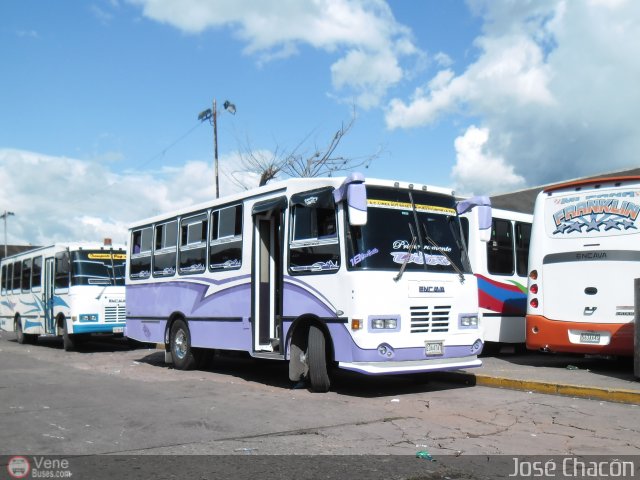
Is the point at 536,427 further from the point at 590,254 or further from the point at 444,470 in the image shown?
the point at 590,254

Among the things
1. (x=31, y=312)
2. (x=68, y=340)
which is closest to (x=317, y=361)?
(x=68, y=340)

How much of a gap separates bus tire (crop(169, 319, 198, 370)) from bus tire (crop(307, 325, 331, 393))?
13.0ft

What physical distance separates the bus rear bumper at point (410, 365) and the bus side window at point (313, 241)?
4.46 feet

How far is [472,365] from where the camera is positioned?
955 cm

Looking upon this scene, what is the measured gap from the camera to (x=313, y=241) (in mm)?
9523

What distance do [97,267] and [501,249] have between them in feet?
35.8

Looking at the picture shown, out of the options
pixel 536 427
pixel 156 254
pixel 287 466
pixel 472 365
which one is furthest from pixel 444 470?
pixel 156 254

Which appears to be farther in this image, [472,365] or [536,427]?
[472,365]

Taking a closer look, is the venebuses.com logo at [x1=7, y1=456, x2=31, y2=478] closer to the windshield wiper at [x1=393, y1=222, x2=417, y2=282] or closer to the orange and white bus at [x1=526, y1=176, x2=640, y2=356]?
the windshield wiper at [x1=393, y1=222, x2=417, y2=282]

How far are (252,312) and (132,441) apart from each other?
14.2 feet

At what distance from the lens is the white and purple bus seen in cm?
875

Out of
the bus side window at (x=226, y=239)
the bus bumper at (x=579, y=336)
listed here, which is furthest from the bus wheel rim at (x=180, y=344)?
the bus bumper at (x=579, y=336)

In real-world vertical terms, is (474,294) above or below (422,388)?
above

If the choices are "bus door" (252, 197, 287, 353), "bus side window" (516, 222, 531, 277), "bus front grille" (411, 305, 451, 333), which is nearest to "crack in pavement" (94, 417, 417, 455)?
"bus front grille" (411, 305, 451, 333)
